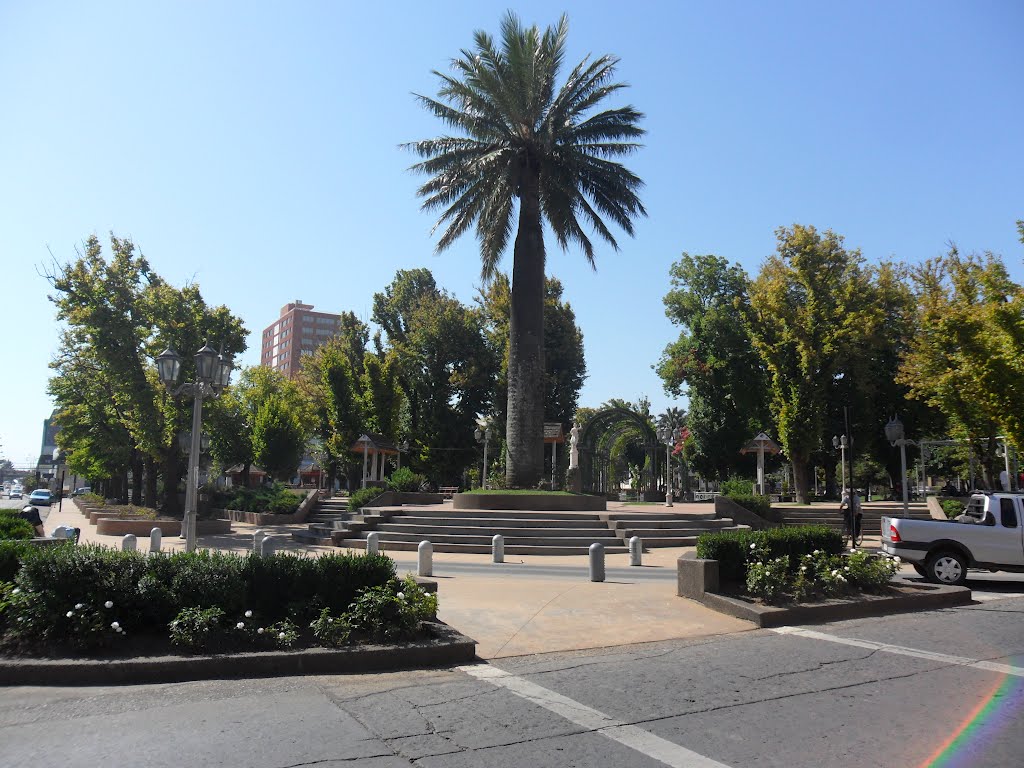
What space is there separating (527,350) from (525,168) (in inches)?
249

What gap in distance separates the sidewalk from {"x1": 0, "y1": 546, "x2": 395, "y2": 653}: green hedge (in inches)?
70.2

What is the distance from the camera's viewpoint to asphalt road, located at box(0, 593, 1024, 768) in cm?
477

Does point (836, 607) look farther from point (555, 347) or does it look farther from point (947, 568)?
point (555, 347)

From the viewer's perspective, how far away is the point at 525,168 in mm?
25328

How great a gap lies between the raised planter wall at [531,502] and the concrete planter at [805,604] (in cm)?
1061

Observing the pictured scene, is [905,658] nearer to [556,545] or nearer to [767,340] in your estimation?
[556,545]

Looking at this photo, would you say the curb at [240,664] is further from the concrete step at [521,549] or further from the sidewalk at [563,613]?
the concrete step at [521,549]

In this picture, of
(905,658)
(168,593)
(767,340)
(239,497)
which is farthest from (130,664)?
(767,340)

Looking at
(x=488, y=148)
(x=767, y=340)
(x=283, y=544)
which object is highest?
(x=488, y=148)

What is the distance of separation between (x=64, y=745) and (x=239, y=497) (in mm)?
31206

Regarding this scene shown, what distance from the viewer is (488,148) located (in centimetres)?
2553

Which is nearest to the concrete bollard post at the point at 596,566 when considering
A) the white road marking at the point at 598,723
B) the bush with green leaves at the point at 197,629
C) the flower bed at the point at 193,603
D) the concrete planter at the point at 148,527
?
the flower bed at the point at 193,603

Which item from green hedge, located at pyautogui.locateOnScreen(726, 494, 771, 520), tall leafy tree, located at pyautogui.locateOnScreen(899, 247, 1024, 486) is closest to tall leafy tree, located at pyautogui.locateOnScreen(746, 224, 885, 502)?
A: tall leafy tree, located at pyautogui.locateOnScreen(899, 247, 1024, 486)

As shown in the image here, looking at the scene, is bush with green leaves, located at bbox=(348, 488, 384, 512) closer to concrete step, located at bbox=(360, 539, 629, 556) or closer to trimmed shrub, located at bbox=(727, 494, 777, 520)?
concrete step, located at bbox=(360, 539, 629, 556)
